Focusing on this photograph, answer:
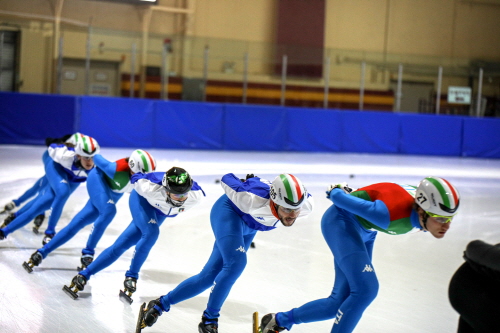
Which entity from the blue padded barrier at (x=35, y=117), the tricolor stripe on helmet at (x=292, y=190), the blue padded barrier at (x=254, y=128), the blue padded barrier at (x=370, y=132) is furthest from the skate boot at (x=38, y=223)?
the blue padded barrier at (x=370, y=132)

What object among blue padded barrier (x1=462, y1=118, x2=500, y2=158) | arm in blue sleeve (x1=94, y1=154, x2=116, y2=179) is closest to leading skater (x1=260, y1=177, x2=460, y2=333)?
arm in blue sleeve (x1=94, y1=154, x2=116, y2=179)

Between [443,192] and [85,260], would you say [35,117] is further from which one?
[443,192]

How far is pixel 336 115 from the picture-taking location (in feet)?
59.9

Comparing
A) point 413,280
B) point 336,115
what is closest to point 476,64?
point 336,115

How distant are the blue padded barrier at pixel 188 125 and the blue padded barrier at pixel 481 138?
26.1 ft

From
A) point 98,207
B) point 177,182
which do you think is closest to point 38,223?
point 98,207

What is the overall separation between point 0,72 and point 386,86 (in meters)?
11.2

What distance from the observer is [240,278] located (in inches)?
206

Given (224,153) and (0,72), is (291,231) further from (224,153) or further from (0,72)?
(0,72)

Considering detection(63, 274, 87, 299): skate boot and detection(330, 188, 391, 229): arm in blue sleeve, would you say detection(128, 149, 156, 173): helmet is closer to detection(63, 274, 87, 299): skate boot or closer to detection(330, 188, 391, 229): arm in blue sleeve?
detection(63, 274, 87, 299): skate boot

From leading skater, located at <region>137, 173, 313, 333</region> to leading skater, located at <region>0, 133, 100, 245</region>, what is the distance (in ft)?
8.06

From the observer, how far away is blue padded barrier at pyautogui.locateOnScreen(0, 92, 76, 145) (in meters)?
15.8

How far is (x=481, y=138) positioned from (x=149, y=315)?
683 inches

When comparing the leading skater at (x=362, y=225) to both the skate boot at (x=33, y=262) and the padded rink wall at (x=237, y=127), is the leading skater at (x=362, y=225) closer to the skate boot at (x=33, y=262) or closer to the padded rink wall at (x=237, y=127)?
the skate boot at (x=33, y=262)
